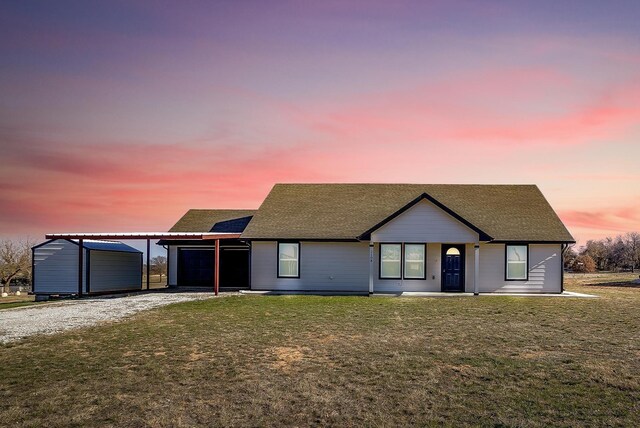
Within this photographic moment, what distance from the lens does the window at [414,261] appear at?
1015 inches

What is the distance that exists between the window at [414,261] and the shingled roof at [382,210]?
2.04 metres

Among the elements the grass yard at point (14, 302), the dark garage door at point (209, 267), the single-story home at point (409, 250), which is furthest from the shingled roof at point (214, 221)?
the grass yard at point (14, 302)

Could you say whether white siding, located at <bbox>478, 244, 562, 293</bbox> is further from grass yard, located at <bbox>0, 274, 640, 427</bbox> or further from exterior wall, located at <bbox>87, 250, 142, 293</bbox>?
exterior wall, located at <bbox>87, 250, 142, 293</bbox>

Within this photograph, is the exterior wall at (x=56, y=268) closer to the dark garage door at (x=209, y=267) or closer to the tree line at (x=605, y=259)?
the dark garage door at (x=209, y=267)

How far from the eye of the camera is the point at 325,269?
26250 mm

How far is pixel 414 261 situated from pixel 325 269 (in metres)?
4.55

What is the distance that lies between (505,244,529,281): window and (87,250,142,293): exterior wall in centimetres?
2138

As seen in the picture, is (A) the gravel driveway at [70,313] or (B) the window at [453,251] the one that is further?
(B) the window at [453,251]

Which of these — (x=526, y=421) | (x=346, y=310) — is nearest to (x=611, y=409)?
(x=526, y=421)

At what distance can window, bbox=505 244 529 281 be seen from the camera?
25.8 m

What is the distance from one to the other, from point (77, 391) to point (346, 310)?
1105 cm

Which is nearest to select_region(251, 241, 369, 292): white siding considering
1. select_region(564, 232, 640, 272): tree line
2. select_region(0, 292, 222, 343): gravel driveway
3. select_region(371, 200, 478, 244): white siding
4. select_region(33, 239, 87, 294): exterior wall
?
select_region(371, 200, 478, 244): white siding

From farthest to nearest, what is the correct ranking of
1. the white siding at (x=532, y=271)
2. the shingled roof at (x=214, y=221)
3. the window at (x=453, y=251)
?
the shingled roof at (x=214, y=221), the window at (x=453, y=251), the white siding at (x=532, y=271)

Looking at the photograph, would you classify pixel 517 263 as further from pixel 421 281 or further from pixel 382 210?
pixel 382 210
